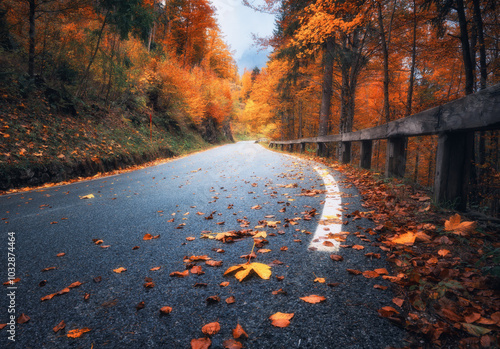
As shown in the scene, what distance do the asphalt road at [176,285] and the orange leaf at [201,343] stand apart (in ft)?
0.08

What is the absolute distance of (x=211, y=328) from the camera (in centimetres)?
109

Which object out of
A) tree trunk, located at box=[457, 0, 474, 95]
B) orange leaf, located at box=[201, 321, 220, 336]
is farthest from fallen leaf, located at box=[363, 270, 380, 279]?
tree trunk, located at box=[457, 0, 474, 95]

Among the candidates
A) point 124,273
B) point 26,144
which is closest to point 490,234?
point 124,273

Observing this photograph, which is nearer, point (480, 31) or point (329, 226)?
point (329, 226)

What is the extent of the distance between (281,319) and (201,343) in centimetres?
38

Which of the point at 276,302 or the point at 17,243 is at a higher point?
the point at 276,302

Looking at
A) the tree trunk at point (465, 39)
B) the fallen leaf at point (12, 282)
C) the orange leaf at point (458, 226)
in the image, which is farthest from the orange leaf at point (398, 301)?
the tree trunk at point (465, 39)

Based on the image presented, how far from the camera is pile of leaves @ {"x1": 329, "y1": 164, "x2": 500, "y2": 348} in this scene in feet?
3.30

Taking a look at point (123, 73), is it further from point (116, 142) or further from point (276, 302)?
point (276, 302)

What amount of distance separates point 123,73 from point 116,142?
385 cm

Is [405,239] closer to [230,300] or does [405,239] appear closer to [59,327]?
[230,300]

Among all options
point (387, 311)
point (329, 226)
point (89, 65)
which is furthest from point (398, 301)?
point (89, 65)

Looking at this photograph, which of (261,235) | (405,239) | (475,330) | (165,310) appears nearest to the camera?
(475,330)

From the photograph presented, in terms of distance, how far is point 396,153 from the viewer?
409 centimetres
